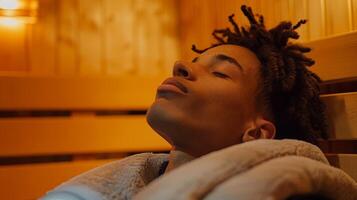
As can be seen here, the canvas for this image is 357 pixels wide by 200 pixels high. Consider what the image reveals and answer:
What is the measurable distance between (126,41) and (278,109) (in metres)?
1.17

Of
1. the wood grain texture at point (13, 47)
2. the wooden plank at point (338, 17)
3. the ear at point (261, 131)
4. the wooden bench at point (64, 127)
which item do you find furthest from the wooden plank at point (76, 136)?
the ear at point (261, 131)

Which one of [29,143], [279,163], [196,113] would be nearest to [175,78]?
[196,113]

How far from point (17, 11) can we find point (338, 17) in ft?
3.86

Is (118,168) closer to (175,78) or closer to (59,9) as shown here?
(175,78)

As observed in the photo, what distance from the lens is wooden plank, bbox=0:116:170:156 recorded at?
179 centimetres

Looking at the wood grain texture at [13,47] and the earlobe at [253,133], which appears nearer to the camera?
the earlobe at [253,133]

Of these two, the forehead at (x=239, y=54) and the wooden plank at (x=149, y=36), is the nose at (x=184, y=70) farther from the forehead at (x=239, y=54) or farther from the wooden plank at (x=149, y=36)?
the wooden plank at (x=149, y=36)

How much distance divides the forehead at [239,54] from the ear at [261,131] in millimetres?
136

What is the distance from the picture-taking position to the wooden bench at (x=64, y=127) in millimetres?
1792

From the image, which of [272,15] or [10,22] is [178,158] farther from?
[10,22]

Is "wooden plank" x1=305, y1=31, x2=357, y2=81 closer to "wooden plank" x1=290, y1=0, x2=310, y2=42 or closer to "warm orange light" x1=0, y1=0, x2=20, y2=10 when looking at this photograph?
"wooden plank" x1=290, y1=0, x2=310, y2=42

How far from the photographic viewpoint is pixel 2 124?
1772 millimetres

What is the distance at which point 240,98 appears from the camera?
112cm

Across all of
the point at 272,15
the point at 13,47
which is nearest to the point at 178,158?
the point at 272,15
